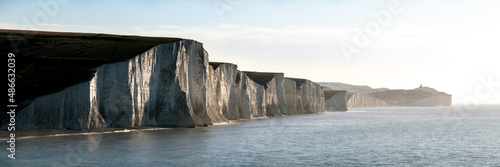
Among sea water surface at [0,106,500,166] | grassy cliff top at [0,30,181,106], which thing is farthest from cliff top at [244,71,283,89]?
sea water surface at [0,106,500,166]

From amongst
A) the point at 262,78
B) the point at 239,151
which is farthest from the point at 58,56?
the point at 262,78

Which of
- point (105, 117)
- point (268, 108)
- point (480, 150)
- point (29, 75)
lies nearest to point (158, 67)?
point (105, 117)

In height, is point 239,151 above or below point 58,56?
below

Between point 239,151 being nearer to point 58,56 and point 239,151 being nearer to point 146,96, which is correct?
point 146,96

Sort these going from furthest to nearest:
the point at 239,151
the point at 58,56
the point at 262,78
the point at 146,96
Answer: the point at 262,78 → the point at 58,56 → the point at 146,96 → the point at 239,151

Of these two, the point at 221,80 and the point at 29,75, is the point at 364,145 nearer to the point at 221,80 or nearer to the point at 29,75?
the point at 29,75

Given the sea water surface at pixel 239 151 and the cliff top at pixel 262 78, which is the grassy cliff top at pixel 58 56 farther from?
the cliff top at pixel 262 78
